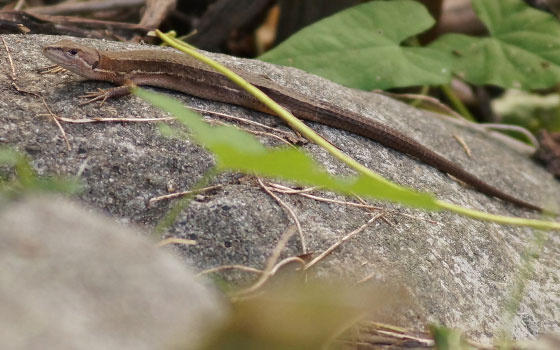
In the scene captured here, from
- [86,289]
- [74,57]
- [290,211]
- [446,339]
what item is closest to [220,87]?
[74,57]

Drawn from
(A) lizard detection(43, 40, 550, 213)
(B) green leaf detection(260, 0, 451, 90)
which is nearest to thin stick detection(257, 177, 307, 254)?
(A) lizard detection(43, 40, 550, 213)

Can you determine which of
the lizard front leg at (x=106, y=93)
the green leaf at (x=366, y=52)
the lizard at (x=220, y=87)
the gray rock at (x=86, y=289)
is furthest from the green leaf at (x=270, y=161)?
the green leaf at (x=366, y=52)

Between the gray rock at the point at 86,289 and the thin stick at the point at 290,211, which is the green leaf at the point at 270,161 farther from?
the thin stick at the point at 290,211

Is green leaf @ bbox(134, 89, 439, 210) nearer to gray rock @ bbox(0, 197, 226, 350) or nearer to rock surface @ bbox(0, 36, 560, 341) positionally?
gray rock @ bbox(0, 197, 226, 350)

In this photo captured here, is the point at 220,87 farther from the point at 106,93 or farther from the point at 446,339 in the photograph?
the point at 446,339

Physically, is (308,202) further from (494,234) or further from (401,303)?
(494,234)

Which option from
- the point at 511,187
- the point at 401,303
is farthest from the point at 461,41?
the point at 401,303

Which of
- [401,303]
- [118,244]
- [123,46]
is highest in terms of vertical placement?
[118,244]
